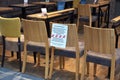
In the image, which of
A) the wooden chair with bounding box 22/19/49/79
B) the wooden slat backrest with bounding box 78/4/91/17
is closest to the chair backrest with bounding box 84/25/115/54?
the wooden chair with bounding box 22/19/49/79

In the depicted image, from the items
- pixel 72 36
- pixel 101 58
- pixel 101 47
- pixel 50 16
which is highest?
pixel 50 16

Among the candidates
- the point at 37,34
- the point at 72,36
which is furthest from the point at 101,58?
the point at 37,34

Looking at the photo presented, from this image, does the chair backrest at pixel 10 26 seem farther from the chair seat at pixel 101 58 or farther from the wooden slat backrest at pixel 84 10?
the wooden slat backrest at pixel 84 10

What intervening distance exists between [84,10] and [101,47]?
8.34 feet

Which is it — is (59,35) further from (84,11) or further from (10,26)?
(84,11)

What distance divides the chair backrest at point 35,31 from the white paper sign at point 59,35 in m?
0.11

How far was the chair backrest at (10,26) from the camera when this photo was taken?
3051 mm

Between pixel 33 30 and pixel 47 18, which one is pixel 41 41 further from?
pixel 47 18

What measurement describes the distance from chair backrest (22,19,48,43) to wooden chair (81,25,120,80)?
0.58 metres

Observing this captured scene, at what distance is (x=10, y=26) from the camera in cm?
308

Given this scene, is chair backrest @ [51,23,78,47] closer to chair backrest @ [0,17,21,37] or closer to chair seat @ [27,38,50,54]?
chair seat @ [27,38,50,54]

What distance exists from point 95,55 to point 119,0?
4.87 metres

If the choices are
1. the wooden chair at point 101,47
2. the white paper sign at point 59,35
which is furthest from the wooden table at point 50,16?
the wooden chair at point 101,47

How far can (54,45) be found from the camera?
290 cm
